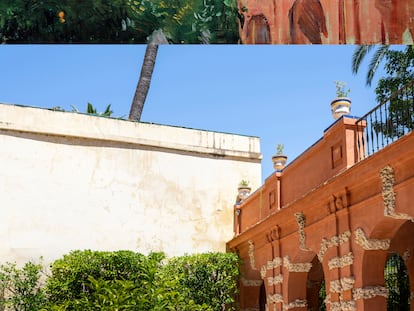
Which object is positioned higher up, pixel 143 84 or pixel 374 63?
pixel 143 84

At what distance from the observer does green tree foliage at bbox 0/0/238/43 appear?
169 inches

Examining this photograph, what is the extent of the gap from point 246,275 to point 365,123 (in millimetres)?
7065

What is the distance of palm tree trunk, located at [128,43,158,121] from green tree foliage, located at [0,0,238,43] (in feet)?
58.3

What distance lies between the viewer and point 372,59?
1839 cm

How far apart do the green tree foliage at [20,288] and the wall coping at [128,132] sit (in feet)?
11.1

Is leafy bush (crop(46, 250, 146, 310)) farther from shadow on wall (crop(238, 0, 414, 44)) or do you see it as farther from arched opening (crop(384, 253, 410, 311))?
shadow on wall (crop(238, 0, 414, 44))

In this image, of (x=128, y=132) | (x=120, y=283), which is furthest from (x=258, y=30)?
(x=128, y=132)

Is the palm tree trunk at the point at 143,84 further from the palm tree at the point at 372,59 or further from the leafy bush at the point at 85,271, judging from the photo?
the leafy bush at the point at 85,271

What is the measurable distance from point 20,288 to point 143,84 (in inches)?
361

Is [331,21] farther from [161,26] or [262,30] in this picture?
[161,26]

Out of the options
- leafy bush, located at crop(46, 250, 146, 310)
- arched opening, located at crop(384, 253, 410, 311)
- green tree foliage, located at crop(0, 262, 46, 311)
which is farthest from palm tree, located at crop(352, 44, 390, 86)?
green tree foliage, located at crop(0, 262, 46, 311)

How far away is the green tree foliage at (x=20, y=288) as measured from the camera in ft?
48.8

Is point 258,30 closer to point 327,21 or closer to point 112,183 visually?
point 327,21

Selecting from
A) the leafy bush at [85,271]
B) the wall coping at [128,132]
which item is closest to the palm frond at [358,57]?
the wall coping at [128,132]
